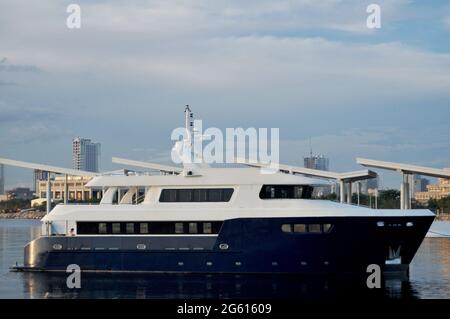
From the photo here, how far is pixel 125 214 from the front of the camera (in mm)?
31031

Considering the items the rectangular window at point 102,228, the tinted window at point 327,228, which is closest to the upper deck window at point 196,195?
the rectangular window at point 102,228

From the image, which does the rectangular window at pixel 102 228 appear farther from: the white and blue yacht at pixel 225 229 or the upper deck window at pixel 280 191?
the upper deck window at pixel 280 191

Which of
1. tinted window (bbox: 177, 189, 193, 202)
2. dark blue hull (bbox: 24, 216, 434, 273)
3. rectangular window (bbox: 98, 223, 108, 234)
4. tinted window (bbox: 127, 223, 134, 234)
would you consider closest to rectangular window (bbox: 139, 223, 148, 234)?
dark blue hull (bbox: 24, 216, 434, 273)

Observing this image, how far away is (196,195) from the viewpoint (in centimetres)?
3073

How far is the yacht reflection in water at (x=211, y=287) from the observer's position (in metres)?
27.4

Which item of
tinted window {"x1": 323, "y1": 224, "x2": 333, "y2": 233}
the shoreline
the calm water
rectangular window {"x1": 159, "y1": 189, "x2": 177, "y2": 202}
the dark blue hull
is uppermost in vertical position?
rectangular window {"x1": 159, "y1": 189, "x2": 177, "y2": 202}

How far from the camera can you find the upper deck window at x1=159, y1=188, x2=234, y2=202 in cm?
3048

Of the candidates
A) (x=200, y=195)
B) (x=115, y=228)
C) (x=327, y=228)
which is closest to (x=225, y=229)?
(x=200, y=195)

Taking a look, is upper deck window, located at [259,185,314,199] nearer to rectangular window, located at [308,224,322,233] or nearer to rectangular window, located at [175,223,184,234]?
rectangular window, located at [308,224,322,233]

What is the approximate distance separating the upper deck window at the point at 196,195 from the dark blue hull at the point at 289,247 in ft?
3.75

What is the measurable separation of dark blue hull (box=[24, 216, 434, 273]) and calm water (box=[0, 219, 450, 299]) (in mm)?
435

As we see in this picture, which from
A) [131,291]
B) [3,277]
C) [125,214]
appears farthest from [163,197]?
[3,277]

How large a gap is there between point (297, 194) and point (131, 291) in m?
6.91

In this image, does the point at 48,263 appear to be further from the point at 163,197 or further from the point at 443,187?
the point at 443,187
